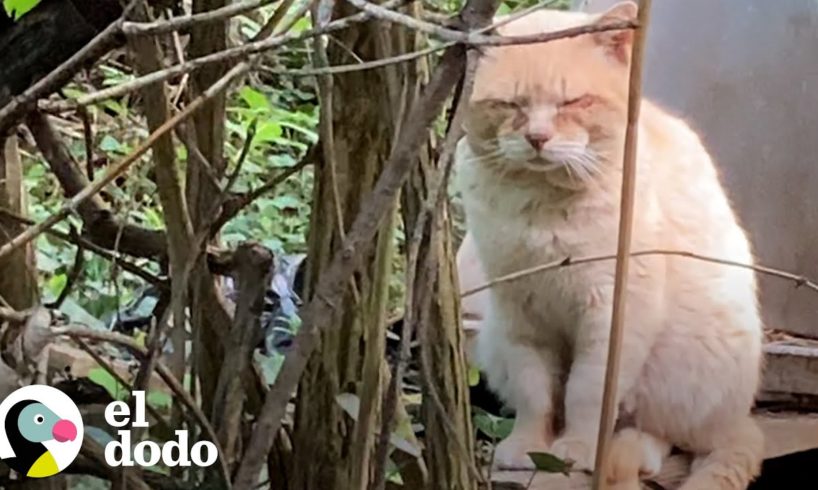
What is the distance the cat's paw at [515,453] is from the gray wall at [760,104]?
392 millimetres

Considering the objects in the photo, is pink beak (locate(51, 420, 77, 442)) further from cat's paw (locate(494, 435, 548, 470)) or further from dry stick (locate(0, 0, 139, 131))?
cat's paw (locate(494, 435, 548, 470))

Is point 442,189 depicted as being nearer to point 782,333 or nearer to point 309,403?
point 309,403

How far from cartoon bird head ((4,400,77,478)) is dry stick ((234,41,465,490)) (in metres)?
0.12

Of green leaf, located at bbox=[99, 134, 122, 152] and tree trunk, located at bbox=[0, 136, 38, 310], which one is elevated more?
green leaf, located at bbox=[99, 134, 122, 152]

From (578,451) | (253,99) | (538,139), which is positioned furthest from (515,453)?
(253,99)

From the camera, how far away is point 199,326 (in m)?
0.72

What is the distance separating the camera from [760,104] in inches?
49.1

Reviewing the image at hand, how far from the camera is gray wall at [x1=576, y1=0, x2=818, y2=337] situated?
1224 millimetres

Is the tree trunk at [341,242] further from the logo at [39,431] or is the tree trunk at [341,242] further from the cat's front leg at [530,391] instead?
the cat's front leg at [530,391]

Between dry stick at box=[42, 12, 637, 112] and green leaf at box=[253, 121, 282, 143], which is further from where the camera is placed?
green leaf at box=[253, 121, 282, 143]

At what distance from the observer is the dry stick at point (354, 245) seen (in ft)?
1.48

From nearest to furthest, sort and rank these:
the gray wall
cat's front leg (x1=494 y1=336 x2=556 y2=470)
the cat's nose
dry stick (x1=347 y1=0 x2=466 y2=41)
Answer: dry stick (x1=347 y1=0 x2=466 y2=41) → the cat's nose → cat's front leg (x1=494 y1=336 x2=556 y2=470) → the gray wall

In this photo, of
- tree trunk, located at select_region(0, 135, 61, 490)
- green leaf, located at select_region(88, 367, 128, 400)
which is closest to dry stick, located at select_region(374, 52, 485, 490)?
green leaf, located at select_region(88, 367, 128, 400)

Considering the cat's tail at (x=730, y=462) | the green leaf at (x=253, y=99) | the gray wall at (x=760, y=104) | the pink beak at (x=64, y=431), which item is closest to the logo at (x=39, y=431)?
the pink beak at (x=64, y=431)
